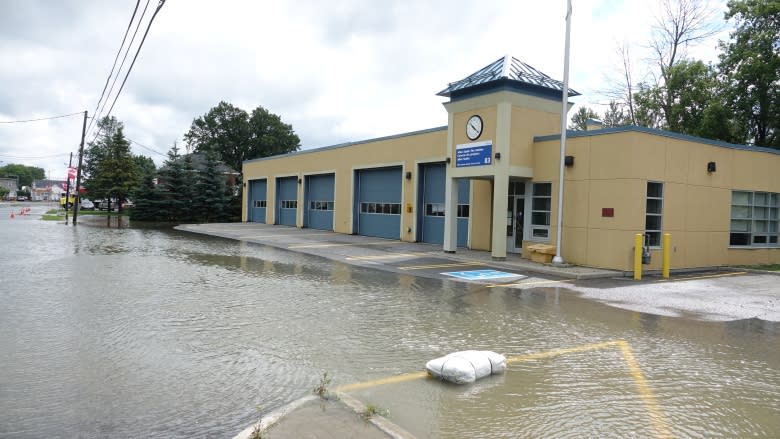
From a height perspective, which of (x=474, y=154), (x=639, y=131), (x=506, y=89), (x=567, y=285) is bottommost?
(x=567, y=285)

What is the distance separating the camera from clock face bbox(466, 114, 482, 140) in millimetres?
18322

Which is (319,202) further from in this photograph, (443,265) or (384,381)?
A: (384,381)

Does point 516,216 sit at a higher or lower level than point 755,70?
lower

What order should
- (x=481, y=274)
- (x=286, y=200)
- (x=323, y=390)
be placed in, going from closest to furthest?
(x=323, y=390) < (x=481, y=274) < (x=286, y=200)

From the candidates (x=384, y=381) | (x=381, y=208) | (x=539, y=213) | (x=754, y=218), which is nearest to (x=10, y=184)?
(x=381, y=208)

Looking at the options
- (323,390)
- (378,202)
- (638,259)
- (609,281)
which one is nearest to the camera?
(323,390)

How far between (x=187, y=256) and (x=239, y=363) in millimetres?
12372

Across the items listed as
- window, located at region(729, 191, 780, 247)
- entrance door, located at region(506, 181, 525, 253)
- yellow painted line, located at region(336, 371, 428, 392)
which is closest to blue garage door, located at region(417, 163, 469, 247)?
entrance door, located at region(506, 181, 525, 253)

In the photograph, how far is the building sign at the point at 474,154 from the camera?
17.8 meters

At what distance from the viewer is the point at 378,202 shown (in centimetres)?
2820

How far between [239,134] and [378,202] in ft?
153

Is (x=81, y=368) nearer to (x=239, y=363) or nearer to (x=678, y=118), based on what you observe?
(x=239, y=363)

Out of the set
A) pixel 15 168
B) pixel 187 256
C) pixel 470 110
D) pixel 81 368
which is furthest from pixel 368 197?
pixel 15 168

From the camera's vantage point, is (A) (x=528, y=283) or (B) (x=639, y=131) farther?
(B) (x=639, y=131)
